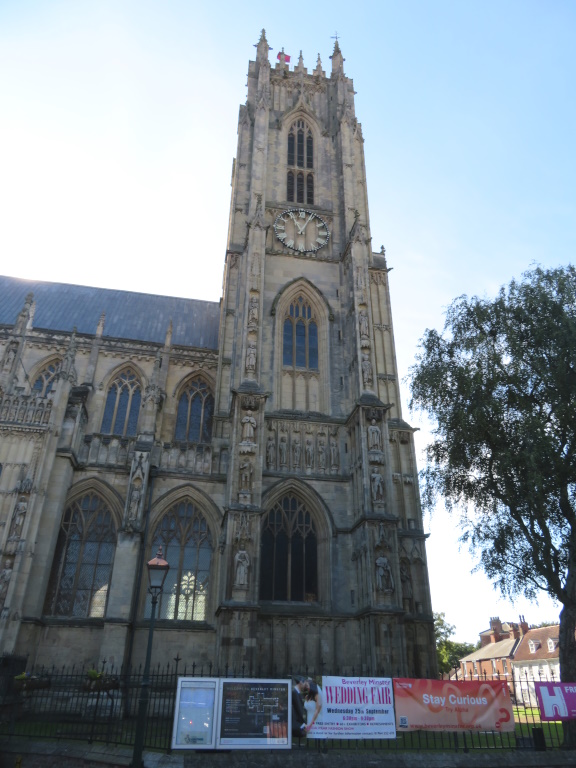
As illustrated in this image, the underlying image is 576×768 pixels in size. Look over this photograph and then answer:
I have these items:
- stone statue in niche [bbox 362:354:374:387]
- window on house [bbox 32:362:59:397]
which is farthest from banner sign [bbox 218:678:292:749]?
window on house [bbox 32:362:59:397]

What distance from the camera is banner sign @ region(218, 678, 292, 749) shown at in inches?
368

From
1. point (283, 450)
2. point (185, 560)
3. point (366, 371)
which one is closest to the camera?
point (185, 560)

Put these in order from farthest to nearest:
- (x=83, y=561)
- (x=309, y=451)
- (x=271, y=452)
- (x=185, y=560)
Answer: (x=309, y=451)
(x=271, y=452)
(x=185, y=560)
(x=83, y=561)

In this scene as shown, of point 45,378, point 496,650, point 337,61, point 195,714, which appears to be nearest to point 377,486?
point 195,714

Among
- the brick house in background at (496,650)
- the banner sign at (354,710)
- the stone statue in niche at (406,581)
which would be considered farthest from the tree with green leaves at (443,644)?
the banner sign at (354,710)

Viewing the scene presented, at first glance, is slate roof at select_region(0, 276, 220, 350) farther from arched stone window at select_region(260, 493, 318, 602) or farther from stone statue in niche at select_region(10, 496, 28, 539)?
stone statue in niche at select_region(10, 496, 28, 539)

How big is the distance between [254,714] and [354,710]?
1923 mm

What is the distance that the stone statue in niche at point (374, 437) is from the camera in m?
19.9

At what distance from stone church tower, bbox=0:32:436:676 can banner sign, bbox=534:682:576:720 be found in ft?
19.1

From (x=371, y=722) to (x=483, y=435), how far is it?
27.6ft

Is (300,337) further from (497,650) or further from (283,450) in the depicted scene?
(497,650)

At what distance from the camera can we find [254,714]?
955 centimetres

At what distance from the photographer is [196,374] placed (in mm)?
27156

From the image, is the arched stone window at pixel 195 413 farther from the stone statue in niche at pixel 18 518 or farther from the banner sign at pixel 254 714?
the banner sign at pixel 254 714
